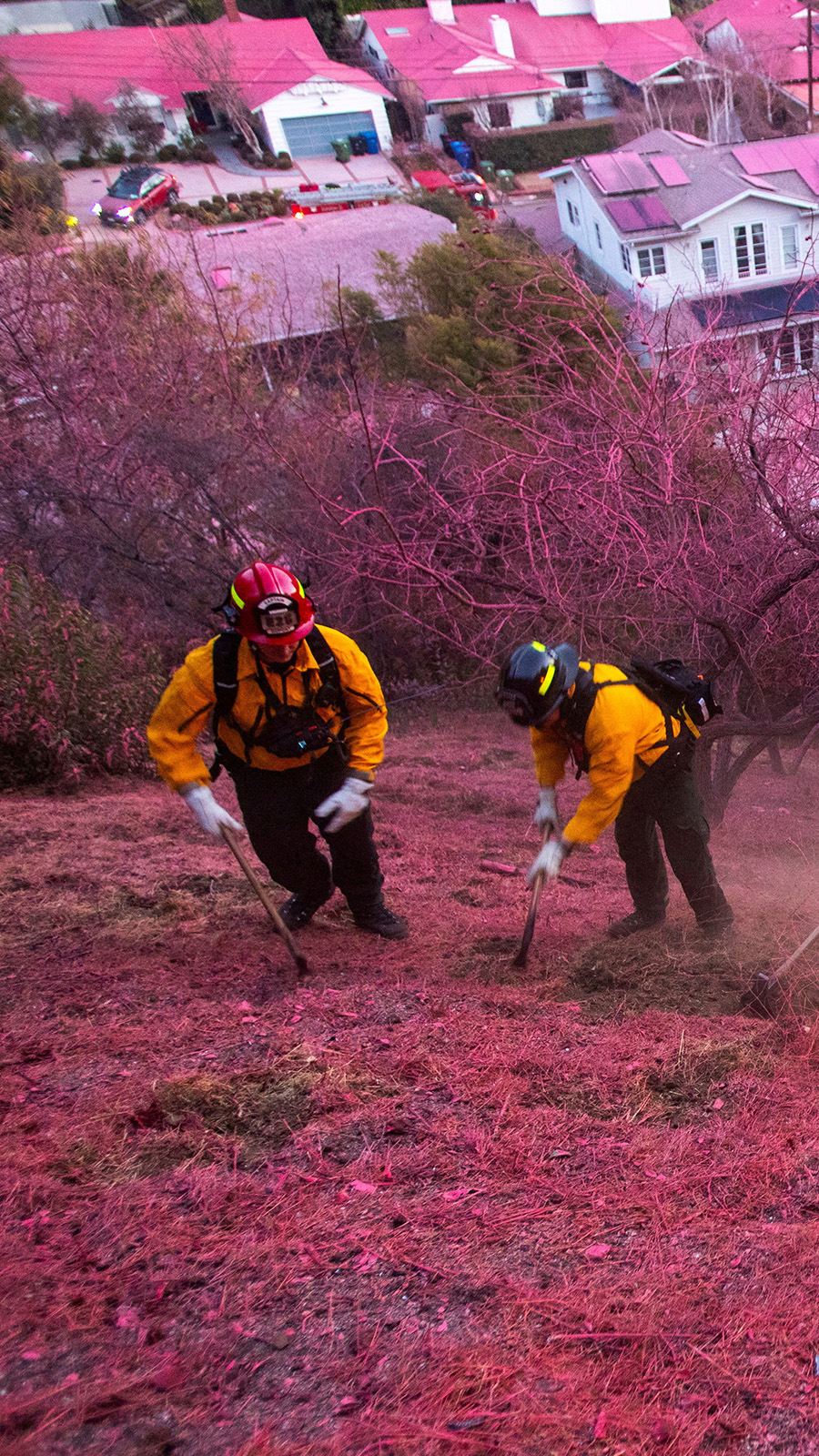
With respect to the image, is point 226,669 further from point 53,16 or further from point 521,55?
point 53,16

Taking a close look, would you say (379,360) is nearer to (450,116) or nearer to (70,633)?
(70,633)

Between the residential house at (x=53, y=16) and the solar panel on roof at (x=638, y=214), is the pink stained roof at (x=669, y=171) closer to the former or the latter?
the solar panel on roof at (x=638, y=214)

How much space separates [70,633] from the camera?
7047mm

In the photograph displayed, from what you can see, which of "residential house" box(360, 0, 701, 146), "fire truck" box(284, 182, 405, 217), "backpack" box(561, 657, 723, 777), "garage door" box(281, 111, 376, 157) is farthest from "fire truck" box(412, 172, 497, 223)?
"backpack" box(561, 657, 723, 777)

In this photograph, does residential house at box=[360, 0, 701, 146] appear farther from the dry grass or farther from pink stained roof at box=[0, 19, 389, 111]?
the dry grass

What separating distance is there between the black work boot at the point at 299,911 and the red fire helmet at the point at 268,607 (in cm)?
145

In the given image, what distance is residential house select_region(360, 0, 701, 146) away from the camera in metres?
38.2

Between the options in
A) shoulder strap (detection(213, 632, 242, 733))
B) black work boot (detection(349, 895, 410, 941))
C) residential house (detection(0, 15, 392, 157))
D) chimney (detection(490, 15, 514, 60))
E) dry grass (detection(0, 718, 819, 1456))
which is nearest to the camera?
dry grass (detection(0, 718, 819, 1456))

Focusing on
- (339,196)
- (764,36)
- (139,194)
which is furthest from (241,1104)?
(764,36)

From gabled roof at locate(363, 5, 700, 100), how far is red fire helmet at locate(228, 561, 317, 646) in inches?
1676

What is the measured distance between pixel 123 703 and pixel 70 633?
643mm

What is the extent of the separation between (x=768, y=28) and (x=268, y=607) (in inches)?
1776

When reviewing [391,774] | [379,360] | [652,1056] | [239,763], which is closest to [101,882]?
[239,763]

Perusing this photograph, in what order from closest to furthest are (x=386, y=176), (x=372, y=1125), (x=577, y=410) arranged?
1. (x=372, y=1125)
2. (x=577, y=410)
3. (x=386, y=176)
